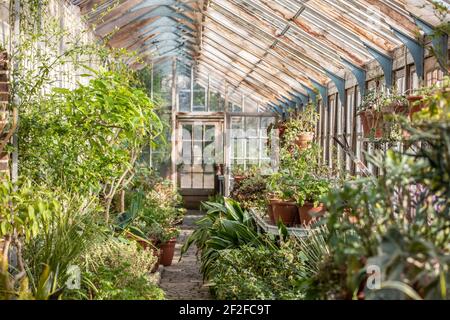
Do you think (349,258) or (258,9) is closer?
(349,258)

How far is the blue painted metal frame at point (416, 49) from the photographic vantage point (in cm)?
658

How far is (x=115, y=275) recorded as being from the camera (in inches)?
186

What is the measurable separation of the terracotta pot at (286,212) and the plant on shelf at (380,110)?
983mm

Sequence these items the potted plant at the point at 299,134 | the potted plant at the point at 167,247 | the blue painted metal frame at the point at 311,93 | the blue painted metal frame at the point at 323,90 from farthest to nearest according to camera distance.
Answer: the blue painted metal frame at the point at 311,93
the blue painted metal frame at the point at 323,90
the potted plant at the point at 299,134
the potted plant at the point at 167,247

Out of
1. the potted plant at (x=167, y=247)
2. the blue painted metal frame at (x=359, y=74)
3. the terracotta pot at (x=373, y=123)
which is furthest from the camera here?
the blue painted metal frame at (x=359, y=74)

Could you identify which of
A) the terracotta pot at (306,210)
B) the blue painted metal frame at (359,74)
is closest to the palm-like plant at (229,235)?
the terracotta pot at (306,210)

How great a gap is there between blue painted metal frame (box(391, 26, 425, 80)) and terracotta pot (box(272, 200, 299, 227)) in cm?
179

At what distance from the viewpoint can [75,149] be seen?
5.80m

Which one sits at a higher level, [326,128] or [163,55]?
[163,55]

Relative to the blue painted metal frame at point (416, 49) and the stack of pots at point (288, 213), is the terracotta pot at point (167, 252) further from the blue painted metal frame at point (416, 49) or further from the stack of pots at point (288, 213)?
the blue painted metal frame at point (416, 49)
